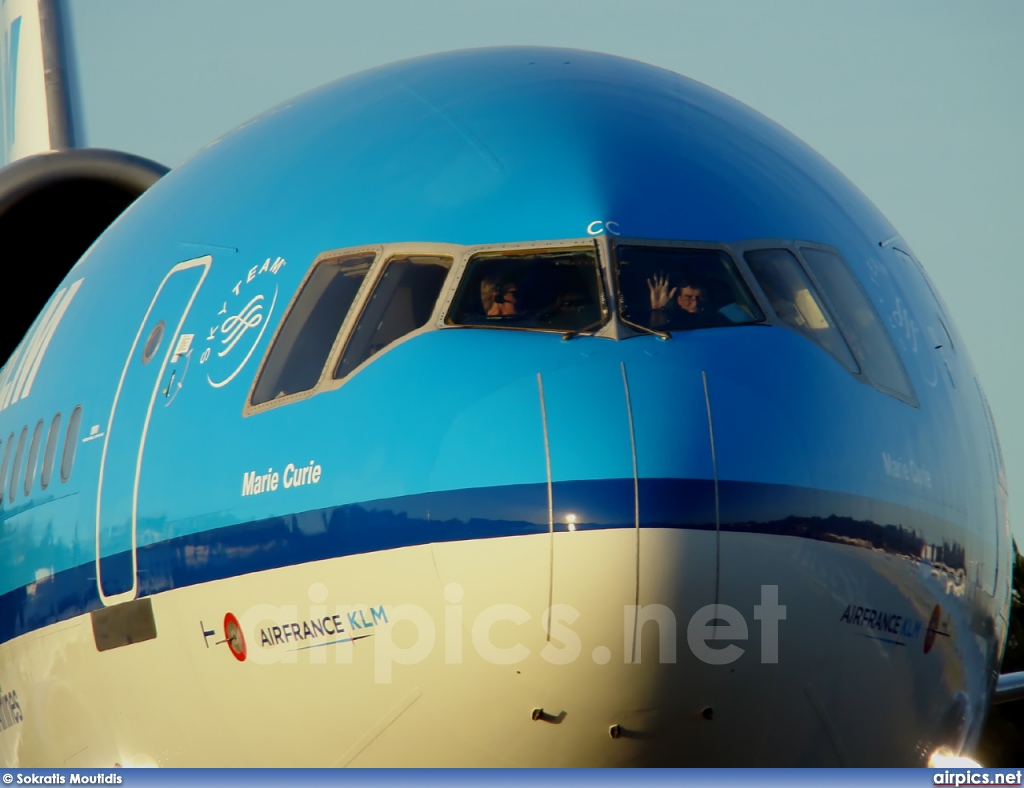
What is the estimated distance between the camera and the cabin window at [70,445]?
884 centimetres

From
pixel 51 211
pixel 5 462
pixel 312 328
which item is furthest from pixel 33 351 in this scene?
pixel 312 328

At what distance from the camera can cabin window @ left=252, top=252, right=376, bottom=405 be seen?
7109 millimetres

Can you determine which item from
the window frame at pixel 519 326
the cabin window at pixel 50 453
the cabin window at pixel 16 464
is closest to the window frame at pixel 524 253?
the window frame at pixel 519 326

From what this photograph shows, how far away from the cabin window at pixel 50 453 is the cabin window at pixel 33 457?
0.19m

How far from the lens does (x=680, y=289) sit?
23.1ft

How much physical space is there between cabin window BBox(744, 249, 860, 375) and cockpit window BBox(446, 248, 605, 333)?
2.62ft

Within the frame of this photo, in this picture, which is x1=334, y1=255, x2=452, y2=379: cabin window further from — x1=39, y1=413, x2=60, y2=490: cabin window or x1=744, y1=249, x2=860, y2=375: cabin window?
x1=39, y1=413, x2=60, y2=490: cabin window

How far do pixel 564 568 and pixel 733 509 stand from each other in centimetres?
69

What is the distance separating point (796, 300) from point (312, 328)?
216 centimetres

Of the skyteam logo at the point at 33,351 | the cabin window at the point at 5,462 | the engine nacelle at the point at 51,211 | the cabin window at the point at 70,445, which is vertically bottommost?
the cabin window at the point at 5,462

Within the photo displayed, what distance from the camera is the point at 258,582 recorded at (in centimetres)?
693

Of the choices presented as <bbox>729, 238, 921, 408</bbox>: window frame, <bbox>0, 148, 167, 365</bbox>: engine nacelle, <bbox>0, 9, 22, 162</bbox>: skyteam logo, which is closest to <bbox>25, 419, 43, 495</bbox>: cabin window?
<bbox>729, 238, 921, 408</bbox>: window frame

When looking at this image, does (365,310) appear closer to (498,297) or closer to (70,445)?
(498,297)

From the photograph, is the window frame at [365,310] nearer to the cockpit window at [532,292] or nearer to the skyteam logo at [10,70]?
the cockpit window at [532,292]
